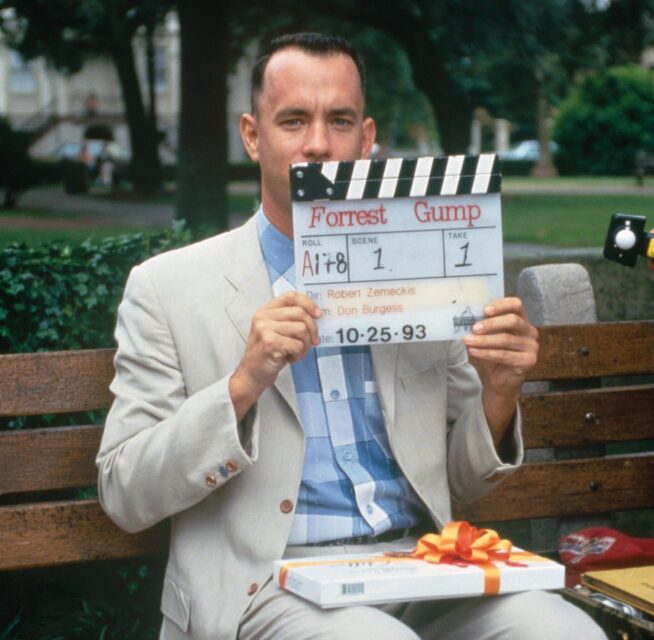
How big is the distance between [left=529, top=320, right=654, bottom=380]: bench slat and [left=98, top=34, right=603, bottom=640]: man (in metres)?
0.84

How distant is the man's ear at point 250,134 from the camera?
3.51 meters

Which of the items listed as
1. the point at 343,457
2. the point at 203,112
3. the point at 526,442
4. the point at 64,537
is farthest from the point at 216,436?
the point at 203,112

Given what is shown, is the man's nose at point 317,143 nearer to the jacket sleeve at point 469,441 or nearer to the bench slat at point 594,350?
the jacket sleeve at point 469,441

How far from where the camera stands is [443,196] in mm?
A: 3223

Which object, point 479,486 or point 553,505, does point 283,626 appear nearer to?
point 479,486

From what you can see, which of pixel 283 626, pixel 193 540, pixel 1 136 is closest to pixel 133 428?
pixel 193 540

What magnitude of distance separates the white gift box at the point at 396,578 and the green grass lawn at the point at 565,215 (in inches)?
333

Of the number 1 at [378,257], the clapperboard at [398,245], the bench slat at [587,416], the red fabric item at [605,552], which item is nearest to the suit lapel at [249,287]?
the clapperboard at [398,245]

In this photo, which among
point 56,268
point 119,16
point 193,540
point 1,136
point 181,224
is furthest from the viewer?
point 1,136

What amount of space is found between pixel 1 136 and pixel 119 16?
9454 millimetres

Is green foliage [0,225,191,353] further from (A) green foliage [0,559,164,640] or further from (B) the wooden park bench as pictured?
(A) green foliage [0,559,164,640]

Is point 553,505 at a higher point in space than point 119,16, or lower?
lower

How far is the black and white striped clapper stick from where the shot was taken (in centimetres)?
317

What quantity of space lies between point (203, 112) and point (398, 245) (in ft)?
46.1
